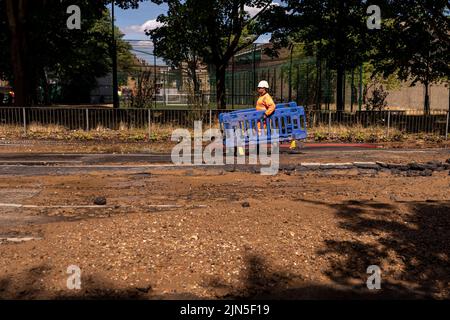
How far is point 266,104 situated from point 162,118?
6845mm

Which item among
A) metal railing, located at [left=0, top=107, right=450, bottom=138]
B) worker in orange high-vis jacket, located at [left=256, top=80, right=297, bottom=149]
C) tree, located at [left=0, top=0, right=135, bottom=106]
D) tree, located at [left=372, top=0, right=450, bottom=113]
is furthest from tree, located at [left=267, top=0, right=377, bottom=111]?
worker in orange high-vis jacket, located at [left=256, top=80, right=297, bottom=149]

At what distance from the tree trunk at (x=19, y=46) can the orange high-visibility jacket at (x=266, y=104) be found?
1346 cm

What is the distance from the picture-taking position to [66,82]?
51656 mm

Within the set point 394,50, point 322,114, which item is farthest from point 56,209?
point 394,50

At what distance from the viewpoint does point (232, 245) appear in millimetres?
5672

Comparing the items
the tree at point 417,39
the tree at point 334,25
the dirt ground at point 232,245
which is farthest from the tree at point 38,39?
the dirt ground at point 232,245

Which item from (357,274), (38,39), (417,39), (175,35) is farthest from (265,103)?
(38,39)

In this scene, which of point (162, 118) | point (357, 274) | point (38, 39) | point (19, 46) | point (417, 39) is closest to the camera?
point (357, 274)

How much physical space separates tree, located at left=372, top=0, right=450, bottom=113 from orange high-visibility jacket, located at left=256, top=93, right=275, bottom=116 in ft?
34.2

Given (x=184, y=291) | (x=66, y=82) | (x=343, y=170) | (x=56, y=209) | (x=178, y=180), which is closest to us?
(x=184, y=291)

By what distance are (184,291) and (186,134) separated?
47.1ft

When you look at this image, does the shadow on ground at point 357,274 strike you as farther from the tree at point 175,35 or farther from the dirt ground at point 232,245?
the tree at point 175,35

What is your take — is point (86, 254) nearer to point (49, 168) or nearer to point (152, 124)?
point (49, 168)

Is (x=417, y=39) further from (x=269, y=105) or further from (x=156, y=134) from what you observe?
(x=156, y=134)
